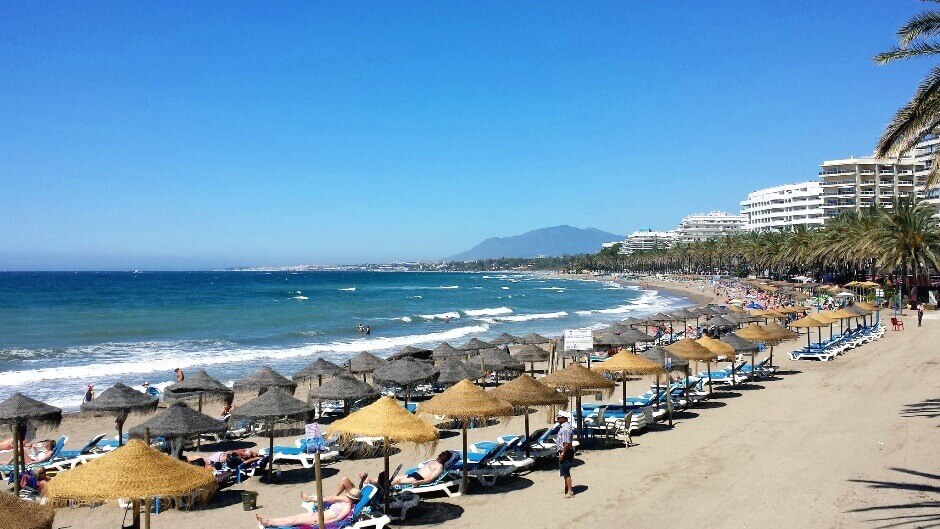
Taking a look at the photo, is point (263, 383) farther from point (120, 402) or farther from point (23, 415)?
point (23, 415)

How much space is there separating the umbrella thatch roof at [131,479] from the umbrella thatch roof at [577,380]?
6.86m

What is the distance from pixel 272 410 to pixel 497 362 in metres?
9.53

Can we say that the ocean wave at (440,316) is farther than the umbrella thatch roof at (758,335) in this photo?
Yes

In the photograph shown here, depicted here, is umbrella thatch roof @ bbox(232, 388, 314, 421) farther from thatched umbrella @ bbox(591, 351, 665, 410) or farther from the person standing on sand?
thatched umbrella @ bbox(591, 351, 665, 410)

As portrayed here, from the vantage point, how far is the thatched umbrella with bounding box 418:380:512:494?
10.1 meters

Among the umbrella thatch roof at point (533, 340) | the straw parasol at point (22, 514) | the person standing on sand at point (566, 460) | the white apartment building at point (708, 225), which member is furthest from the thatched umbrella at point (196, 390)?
the white apartment building at point (708, 225)

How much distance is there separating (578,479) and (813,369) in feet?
49.1

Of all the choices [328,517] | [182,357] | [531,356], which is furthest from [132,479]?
[182,357]

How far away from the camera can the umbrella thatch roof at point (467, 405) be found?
Answer: 1014 cm

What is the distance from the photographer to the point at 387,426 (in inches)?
356

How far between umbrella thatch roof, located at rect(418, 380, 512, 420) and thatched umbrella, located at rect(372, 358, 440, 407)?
616 cm

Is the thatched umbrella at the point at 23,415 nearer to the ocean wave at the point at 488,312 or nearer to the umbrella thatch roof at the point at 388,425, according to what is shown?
the umbrella thatch roof at the point at 388,425

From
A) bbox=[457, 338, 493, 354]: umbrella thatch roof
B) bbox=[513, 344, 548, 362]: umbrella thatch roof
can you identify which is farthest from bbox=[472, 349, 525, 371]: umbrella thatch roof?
bbox=[457, 338, 493, 354]: umbrella thatch roof

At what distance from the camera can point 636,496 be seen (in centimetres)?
984
